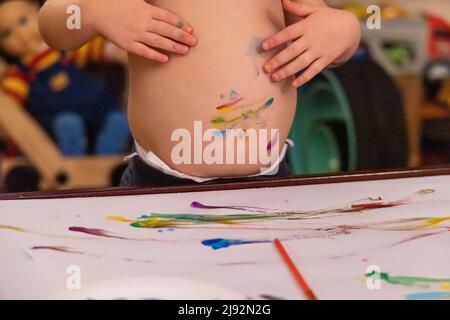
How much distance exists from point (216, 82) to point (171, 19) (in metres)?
0.08

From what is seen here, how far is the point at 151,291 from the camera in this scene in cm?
36

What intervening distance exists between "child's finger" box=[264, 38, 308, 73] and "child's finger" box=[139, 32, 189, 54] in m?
0.10

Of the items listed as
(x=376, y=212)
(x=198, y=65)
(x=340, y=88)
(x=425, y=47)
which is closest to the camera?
(x=376, y=212)

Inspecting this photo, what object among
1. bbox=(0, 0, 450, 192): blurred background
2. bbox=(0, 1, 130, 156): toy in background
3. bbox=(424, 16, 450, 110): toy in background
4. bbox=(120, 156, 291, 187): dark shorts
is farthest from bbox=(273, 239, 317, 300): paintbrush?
bbox=(424, 16, 450, 110): toy in background

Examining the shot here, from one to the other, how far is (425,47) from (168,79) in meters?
0.95

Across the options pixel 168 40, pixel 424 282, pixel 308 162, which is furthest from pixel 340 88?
pixel 424 282

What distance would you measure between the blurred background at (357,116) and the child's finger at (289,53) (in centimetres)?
36

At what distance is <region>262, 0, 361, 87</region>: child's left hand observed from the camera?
2.02 ft

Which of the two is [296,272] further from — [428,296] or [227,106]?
[227,106]

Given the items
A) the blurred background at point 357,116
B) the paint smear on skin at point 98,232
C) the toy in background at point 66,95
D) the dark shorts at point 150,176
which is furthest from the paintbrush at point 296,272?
the toy in background at point 66,95
